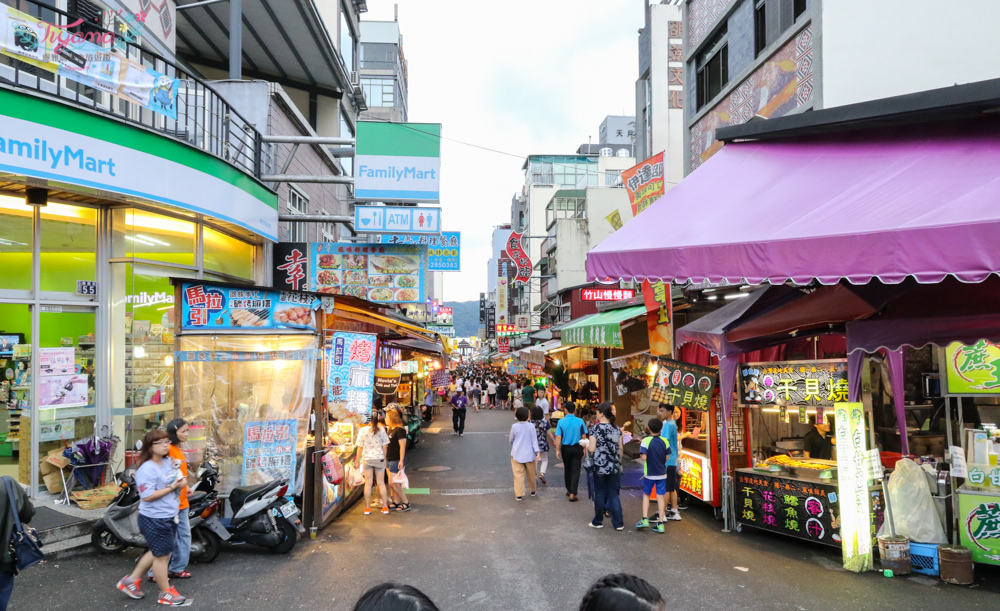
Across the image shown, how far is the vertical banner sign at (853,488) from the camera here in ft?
24.1

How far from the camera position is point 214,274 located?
12.6m

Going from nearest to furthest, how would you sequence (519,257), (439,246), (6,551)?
(6,551) → (439,246) → (519,257)

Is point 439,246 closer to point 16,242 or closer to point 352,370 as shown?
point 352,370

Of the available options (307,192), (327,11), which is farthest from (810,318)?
(327,11)

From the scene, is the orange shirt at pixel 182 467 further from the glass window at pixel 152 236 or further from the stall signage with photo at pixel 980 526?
the stall signage with photo at pixel 980 526

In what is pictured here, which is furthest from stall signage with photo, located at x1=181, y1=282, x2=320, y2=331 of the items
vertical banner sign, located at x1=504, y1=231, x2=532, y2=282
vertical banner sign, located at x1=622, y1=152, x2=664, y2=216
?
vertical banner sign, located at x1=504, y1=231, x2=532, y2=282

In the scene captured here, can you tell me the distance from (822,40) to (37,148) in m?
11.2

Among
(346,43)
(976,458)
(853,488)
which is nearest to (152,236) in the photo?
(853,488)

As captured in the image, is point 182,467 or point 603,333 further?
point 603,333

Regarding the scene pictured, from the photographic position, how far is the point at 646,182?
11562 millimetres

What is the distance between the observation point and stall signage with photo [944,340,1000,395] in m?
7.15

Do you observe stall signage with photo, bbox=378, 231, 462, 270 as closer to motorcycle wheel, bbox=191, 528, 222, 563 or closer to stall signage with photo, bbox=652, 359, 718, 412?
stall signage with photo, bbox=652, 359, 718, 412

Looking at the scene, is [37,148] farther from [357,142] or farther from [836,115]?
[836,115]

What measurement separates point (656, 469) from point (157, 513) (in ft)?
21.1
